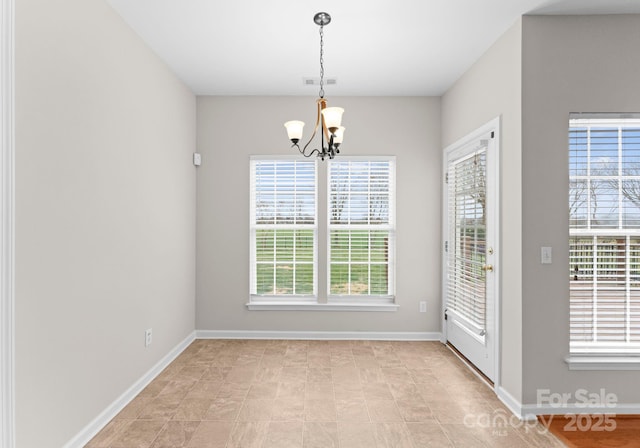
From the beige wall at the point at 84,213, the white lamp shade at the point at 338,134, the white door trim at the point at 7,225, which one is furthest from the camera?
the white lamp shade at the point at 338,134

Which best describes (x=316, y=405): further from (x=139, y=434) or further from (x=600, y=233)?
(x=600, y=233)

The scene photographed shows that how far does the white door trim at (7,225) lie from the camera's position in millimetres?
1688

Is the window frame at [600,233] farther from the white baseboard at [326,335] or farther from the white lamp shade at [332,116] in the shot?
the white baseboard at [326,335]

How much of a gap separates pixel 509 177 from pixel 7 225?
310 cm

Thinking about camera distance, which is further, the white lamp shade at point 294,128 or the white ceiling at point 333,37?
the white lamp shade at point 294,128

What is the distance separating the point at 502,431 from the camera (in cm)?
243

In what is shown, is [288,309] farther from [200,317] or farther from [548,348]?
[548,348]

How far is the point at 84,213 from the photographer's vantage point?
2.29 m

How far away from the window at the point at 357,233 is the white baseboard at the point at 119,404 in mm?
1889

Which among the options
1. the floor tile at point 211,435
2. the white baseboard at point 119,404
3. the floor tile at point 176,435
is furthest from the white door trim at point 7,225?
the floor tile at point 211,435

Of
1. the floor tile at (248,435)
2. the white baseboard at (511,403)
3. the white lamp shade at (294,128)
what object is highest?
the white lamp shade at (294,128)

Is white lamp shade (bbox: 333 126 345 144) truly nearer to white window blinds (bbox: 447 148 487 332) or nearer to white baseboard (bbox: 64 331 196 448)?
white window blinds (bbox: 447 148 487 332)

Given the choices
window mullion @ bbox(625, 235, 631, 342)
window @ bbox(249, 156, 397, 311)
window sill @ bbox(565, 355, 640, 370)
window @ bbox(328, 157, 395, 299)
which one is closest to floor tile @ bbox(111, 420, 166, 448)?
window @ bbox(249, 156, 397, 311)

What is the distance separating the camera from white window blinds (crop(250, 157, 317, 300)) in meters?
4.43
